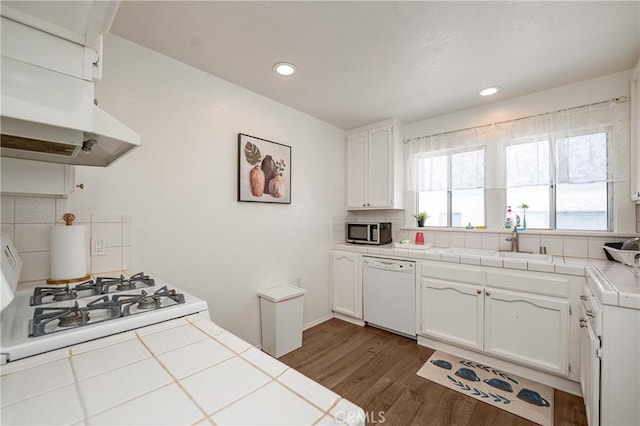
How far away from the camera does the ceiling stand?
148 centimetres

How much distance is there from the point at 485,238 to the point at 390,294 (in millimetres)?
1128

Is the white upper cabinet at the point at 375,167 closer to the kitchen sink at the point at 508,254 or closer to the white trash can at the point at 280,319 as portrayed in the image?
the kitchen sink at the point at 508,254

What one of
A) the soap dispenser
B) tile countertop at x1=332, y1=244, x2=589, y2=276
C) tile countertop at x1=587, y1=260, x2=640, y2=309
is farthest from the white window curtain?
tile countertop at x1=587, y1=260, x2=640, y2=309

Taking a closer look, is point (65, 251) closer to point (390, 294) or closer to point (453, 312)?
point (390, 294)

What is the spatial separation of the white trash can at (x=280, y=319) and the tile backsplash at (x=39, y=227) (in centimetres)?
121

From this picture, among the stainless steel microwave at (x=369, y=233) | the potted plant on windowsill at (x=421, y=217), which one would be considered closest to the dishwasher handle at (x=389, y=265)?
the stainless steel microwave at (x=369, y=233)

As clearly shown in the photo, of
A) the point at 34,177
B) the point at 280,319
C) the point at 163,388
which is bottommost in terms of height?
the point at 280,319

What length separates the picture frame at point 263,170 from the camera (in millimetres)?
2373

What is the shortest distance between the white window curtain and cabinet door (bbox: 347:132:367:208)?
71cm

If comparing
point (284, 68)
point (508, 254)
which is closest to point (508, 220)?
point (508, 254)

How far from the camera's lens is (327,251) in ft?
10.8

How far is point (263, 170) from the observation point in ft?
8.29

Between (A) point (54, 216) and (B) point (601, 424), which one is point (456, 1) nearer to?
(B) point (601, 424)

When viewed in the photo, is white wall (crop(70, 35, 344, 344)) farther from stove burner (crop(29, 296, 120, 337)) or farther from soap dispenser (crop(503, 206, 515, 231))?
soap dispenser (crop(503, 206, 515, 231))
